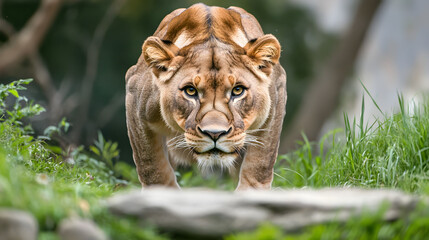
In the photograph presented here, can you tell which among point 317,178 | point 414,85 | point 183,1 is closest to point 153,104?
point 317,178

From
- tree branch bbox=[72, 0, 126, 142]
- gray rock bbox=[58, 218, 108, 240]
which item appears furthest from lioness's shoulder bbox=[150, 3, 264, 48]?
tree branch bbox=[72, 0, 126, 142]

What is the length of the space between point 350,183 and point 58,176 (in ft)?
7.14

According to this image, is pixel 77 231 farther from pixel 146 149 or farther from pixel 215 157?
pixel 146 149

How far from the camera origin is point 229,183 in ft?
24.3

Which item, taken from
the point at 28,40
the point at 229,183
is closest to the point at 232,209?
the point at 229,183

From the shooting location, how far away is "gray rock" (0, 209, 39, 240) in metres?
2.81

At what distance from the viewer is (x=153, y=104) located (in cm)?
512

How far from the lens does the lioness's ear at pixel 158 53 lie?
4.92m

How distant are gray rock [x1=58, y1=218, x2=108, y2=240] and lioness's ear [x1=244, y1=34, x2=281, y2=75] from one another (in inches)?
94.4

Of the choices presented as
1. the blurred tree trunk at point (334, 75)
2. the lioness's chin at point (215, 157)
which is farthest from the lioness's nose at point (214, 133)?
the blurred tree trunk at point (334, 75)

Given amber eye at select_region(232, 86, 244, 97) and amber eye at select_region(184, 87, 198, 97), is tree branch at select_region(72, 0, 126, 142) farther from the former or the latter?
amber eye at select_region(232, 86, 244, 97)

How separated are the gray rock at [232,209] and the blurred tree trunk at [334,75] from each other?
885 centimetres

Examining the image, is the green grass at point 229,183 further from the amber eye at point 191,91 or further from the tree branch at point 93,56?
the tree branch at point 93,56

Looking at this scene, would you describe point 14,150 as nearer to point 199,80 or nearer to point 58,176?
point 58,176
